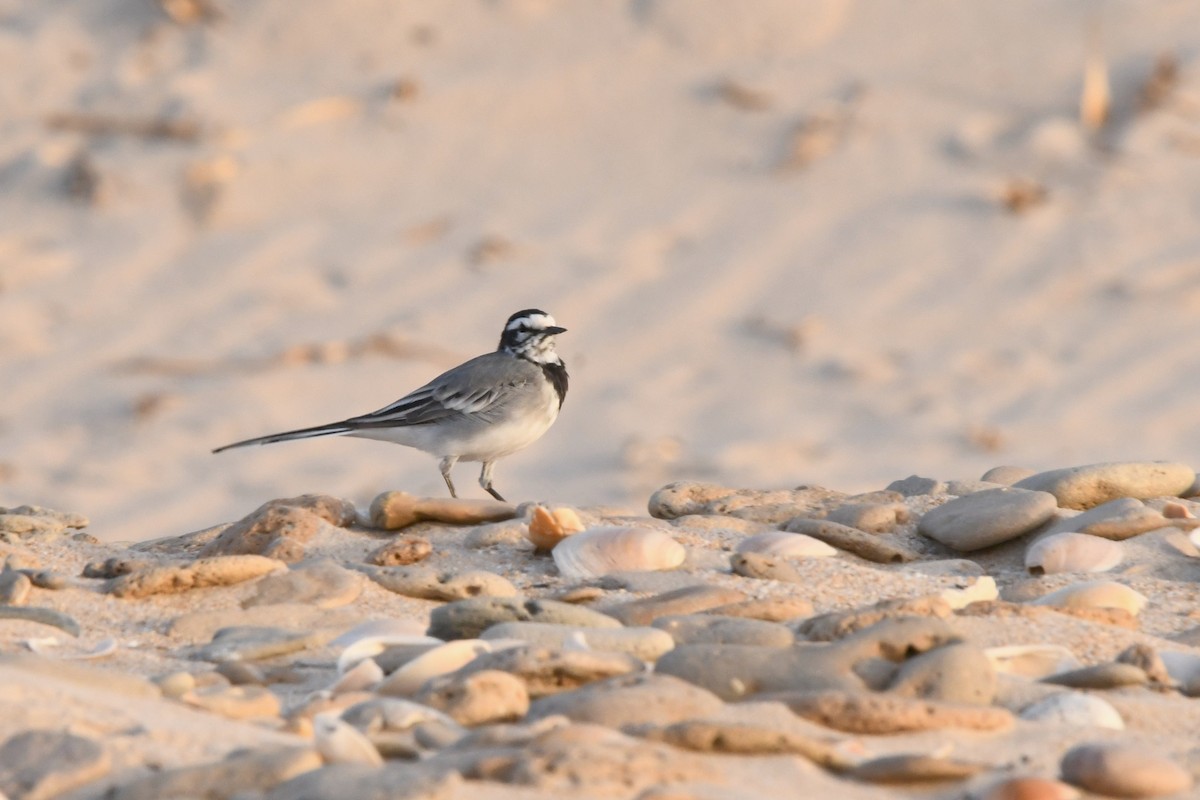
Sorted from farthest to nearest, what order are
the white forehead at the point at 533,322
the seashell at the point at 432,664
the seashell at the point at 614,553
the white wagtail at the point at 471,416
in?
the white forehead at the point at 533,322 < the white wagtail at the point at 471,416 < the seashell at the point at 614,553 < the seashell at the point at 432,664

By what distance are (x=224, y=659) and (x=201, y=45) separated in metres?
8.83

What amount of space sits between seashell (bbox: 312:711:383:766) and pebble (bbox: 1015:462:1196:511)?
3.13 meters

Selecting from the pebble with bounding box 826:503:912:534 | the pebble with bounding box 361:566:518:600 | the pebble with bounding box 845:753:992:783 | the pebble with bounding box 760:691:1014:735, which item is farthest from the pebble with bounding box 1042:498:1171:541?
the pebble with bounding box 845:753:992:783

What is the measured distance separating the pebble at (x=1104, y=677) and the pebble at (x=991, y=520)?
146 centimetres

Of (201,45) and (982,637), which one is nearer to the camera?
(982,637)

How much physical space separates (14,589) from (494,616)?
1235 mm

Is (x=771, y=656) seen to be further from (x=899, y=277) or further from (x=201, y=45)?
(x=201, y=45)

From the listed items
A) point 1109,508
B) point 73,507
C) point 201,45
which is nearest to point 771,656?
point 1109,508

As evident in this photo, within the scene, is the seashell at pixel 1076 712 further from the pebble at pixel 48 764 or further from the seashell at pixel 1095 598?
the pebble at pixel 48 764

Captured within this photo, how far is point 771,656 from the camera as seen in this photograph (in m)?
3.28

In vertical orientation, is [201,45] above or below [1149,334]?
above

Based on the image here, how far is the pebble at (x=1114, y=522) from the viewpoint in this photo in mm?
4895

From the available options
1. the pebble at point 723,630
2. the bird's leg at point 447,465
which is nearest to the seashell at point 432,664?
the pebble at point 723,630

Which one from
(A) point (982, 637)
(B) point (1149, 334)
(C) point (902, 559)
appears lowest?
(A) point (982, 637)
